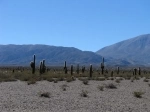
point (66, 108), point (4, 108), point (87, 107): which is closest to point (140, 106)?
point (87, 107)

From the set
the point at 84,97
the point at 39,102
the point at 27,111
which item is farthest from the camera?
the point at 84,97

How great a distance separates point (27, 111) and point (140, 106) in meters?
6.51

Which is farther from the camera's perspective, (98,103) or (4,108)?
(98,103)

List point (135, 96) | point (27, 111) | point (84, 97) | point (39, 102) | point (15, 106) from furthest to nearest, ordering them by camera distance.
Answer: point (135, 96), point (84, 97), point (39, 102), point (15, 106), point (27, 111)

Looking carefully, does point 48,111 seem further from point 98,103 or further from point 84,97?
point 84,97

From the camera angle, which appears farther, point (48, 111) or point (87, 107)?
point (87, 107)

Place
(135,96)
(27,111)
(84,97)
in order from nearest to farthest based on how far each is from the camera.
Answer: (27,111)
(84,97)
(135,96)

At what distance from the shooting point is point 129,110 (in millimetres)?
17281

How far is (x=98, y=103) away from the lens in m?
19.5

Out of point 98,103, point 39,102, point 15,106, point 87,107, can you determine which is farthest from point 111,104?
point 15,106

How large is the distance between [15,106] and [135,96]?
9704 millimetres

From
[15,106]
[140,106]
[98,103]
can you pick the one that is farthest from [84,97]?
[15,106]

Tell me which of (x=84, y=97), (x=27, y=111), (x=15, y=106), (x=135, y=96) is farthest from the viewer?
(x=135, y=96)

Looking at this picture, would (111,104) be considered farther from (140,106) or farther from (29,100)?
(29,100)
